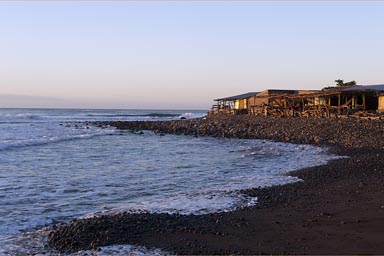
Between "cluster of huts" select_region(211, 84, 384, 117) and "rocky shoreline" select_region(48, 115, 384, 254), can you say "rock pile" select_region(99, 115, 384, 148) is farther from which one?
"rocky shoreline" select_region(48, 115, 384, 254)

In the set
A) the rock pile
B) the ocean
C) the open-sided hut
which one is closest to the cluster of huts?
the open-sided hut

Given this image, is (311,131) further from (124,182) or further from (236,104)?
(236,104)

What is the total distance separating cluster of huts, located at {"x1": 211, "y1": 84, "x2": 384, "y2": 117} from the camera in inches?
1425

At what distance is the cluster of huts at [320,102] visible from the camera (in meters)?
36.2

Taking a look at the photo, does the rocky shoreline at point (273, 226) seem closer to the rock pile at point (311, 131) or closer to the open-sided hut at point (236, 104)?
the rock pile at point (311, 131)

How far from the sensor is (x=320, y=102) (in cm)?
4362

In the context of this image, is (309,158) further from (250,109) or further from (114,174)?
(250,109)

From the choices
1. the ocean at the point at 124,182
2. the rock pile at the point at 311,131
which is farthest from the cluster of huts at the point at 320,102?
the ocean at the point at 124,182

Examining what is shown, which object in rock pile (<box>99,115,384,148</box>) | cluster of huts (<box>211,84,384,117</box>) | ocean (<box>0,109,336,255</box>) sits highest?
cluster of huts (<box>211,84,384,117</box>)

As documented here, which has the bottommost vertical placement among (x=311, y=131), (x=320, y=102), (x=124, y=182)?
(x=124, y=182)

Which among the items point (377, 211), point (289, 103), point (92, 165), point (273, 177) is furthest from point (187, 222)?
point (289, 103)

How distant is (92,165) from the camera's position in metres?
18.3

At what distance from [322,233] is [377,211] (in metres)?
2.11

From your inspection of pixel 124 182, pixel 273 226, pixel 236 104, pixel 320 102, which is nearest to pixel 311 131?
pixel 320 102
